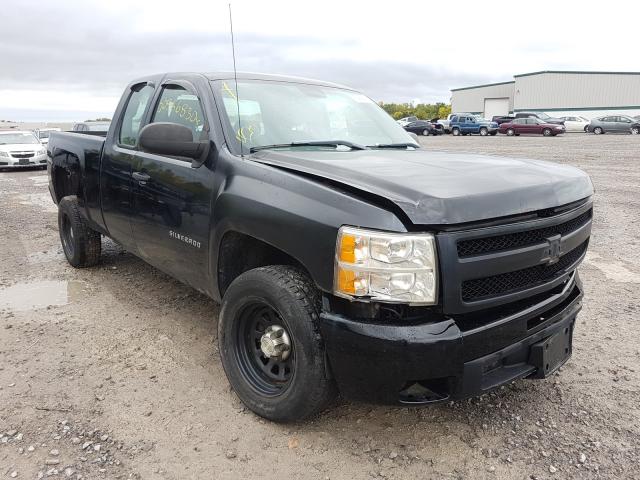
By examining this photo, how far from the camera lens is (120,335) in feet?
13.1

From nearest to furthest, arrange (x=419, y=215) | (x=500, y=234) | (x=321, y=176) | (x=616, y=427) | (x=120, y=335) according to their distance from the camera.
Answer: (x=419, y=215) < (x=500, y=234) < (x=321, y=176) < (x=616, y=427) < (x=120, y=335)

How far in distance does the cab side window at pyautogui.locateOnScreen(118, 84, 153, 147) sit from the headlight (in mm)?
2624

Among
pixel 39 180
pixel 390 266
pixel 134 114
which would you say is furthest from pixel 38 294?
pixel 39 180

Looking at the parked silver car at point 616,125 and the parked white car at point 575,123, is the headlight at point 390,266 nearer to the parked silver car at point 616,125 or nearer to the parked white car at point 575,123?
the parked silver car at point 616,125

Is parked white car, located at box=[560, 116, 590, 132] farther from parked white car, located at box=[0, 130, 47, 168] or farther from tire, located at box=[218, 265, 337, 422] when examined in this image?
tire, located at box=[218, 265, 337, 422]

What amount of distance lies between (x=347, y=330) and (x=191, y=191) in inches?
58.5

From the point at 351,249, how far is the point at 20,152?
62.0 ft

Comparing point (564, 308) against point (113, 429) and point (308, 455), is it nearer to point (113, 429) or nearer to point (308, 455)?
point (308, 455)

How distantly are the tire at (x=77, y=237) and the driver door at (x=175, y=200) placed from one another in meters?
1.56

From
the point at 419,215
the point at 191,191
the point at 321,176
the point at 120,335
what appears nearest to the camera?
the point at 419,215

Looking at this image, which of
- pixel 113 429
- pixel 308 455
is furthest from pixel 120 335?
pixel 308 455

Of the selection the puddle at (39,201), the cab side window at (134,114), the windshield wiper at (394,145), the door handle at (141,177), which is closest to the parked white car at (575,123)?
the puddle at (39,201)

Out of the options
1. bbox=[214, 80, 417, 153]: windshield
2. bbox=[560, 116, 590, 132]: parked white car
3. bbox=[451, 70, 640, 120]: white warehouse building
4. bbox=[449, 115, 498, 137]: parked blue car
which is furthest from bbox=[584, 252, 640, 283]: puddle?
bbox=[451, 70, 640, 120]: white warehouse building

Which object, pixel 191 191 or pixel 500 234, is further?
pixel 191 191
